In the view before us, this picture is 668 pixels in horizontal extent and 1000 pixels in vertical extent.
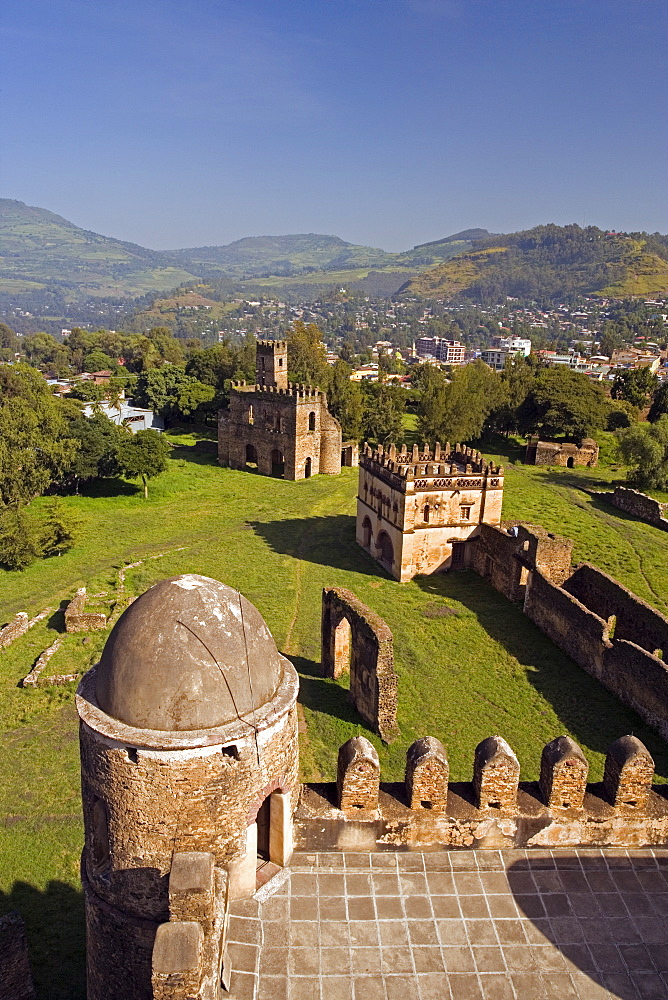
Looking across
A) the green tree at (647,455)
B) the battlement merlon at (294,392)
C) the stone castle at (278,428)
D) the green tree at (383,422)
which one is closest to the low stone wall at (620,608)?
the green tree at (647,455)

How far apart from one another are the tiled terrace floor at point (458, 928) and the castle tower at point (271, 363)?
147 ft

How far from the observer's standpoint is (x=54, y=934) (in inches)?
479

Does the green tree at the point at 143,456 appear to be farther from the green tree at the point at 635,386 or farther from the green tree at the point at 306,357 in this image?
the green tree at the point at 635,386

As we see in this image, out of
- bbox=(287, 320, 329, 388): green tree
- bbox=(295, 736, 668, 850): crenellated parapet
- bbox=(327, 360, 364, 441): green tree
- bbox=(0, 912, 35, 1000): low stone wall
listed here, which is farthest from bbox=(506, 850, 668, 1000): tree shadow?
bbox=(287, 320, 329, 388): green tree

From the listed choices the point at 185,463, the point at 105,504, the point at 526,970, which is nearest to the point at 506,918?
the point at 526,970

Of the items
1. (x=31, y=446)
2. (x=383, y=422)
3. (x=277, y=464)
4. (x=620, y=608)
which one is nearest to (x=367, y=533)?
(x=620, y=608)

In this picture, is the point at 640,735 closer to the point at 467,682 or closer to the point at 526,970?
the point at 467,682

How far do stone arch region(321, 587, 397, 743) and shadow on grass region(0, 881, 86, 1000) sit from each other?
772cm

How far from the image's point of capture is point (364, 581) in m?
28.6

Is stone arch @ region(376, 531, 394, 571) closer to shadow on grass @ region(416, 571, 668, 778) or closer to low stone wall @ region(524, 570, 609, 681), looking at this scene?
shadow on grass @ region(416, 571, 668, 778)

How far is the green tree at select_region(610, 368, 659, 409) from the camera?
63.4m

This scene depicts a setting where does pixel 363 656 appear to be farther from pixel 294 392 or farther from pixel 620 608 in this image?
pixel 294 392

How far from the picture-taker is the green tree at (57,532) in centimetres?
3123

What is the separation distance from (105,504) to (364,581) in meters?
19.2
